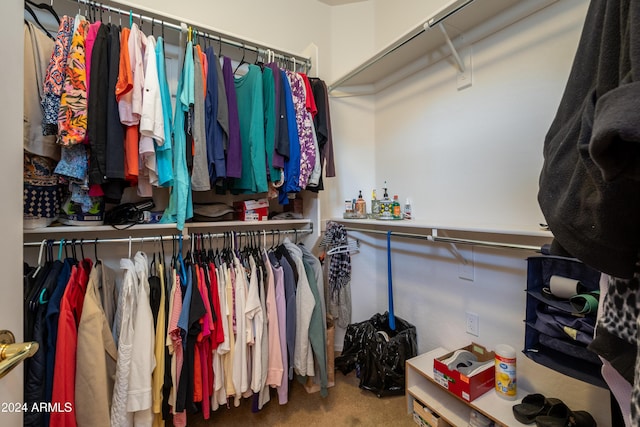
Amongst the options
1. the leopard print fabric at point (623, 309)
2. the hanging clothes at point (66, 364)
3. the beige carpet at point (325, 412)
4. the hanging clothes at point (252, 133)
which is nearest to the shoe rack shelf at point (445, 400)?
the beige carpet at point (325, 412)

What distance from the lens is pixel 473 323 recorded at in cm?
152

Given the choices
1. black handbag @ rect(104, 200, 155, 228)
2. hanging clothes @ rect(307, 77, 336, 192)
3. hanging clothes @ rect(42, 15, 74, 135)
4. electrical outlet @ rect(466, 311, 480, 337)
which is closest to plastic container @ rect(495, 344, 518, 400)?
electrical outlet @ rect(466, 311, 480, 337)

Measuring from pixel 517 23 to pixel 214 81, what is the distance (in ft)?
5.12

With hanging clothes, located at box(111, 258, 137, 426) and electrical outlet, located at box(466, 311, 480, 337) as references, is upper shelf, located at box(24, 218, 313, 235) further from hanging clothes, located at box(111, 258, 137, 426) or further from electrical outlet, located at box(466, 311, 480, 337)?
electrical outlet, located at box(466, 311, 480, 337)

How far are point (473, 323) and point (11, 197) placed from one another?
1.95 metres

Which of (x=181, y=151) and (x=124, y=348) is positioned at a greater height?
(x=181, y=151)

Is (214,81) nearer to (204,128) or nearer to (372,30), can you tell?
(204,128)

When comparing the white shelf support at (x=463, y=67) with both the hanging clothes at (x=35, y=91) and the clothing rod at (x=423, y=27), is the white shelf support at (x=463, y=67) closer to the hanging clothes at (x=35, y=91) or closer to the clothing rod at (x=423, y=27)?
the clothing rod at (x=423, y=27)

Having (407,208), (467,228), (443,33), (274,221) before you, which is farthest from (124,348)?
(443,33)

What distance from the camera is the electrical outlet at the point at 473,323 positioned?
1.50 m

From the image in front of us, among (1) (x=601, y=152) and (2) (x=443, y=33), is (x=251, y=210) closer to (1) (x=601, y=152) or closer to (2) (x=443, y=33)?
(2) (x=443, y=33)

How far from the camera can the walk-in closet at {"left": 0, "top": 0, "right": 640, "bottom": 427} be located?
0.98m

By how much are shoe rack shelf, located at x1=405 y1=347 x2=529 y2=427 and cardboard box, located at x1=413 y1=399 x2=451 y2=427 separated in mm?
28

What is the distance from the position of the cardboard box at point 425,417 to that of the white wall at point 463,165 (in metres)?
0.41
